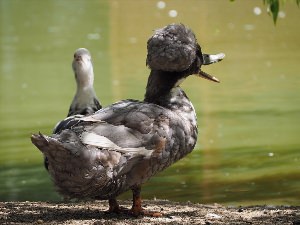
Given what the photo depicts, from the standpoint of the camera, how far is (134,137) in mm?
6707

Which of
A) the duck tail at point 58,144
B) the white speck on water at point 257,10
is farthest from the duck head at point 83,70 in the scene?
the white speck on water at point 257,10

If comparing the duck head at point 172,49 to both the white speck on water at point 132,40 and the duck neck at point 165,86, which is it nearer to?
the duck neck at point 165,86

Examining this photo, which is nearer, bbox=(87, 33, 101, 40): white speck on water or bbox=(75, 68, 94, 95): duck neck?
bbox=(75, 68, 94, 95): duck neck

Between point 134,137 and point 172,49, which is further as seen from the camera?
point 172,49

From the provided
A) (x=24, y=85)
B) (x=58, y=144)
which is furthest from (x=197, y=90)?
(x=58, y=144)

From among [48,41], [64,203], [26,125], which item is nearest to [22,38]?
[48,41]

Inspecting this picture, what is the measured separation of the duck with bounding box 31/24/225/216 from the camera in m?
6.35

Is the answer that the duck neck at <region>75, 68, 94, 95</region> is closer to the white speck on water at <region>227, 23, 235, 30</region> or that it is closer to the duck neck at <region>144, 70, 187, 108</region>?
the duck neck at <region>144, 70, 187, 108</region>

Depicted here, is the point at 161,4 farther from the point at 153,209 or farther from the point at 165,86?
the point at 165,86

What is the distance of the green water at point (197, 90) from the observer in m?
10.1

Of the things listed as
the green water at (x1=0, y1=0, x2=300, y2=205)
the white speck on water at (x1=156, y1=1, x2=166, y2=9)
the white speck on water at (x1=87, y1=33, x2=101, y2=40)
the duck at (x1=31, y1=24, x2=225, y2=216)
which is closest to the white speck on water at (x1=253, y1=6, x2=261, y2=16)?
the green water at (x1=0, y1=0, x2=300, y2=205)

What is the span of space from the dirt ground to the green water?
1.36 metres

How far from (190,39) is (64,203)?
2.10 meters

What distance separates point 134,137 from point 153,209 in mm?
1208
